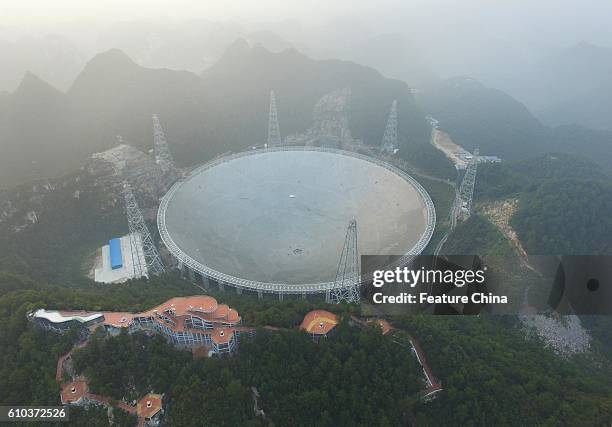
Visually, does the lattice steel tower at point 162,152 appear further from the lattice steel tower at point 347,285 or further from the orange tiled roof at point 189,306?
the orange tiled roof at point 189,306

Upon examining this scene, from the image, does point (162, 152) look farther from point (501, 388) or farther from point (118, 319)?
point (501, 388)

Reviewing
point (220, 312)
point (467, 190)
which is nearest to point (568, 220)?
point (467, 190)

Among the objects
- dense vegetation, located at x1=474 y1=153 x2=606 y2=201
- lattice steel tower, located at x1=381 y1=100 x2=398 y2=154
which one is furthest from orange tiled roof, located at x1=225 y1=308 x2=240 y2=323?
lattice steel tower, located at x1=381 y1=100 x2=398 y2=154

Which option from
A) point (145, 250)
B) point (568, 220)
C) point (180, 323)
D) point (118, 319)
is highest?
point (180, 323)

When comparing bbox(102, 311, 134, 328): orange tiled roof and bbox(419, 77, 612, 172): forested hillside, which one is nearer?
bbox(102, 311, 134, 328): orange tiled roof

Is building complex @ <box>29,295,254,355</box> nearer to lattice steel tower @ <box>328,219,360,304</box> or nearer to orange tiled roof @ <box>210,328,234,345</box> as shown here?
orange tiled roof @ <box>210,328,234,345</box>

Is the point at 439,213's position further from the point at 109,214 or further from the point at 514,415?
the point at 109,214

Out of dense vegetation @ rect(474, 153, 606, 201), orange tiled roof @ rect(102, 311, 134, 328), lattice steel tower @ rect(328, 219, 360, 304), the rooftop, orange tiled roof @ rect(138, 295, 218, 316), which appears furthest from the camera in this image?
dense vegetation @ rect(474, 153, 606, 201)
